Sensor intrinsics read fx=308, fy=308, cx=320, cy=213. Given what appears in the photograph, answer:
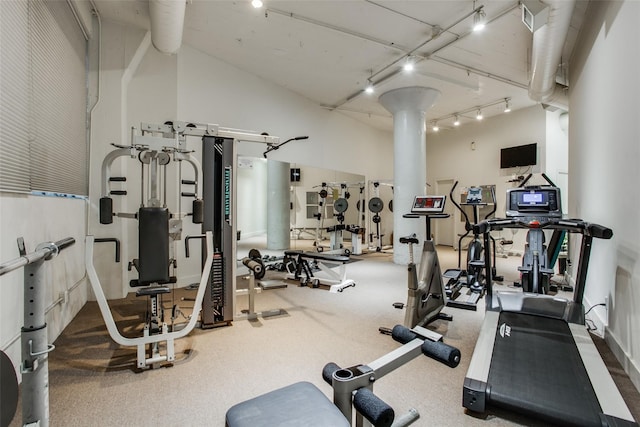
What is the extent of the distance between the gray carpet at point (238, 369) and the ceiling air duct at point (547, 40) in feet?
10.3

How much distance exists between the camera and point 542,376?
6.29 ft

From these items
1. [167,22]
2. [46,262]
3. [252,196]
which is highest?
[167,22]

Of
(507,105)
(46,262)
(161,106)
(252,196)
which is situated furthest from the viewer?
(507,105)

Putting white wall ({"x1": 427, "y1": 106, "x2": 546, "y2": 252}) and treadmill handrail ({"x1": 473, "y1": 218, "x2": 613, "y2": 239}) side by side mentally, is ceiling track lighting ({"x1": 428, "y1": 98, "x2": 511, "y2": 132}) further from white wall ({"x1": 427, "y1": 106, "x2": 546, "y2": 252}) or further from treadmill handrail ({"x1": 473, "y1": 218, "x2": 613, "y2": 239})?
treadmill handrail ({"x1": 473, "y1": 218, "x2": 613, "y2": 239})

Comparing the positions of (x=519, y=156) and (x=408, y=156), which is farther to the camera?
(x=519, y=156)

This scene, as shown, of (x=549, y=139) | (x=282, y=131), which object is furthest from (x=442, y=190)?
(x=282, y=131)

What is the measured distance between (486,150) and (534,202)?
5840 millimetres

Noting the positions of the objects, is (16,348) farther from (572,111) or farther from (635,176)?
(572,111)

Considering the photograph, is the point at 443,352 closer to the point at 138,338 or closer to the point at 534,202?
the point at 138,338

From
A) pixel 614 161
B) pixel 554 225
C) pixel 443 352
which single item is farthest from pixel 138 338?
pixel 614 161

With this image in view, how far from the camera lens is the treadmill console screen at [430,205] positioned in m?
3.23

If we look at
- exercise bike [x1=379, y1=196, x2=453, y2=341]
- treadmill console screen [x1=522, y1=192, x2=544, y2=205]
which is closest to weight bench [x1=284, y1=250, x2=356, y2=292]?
exercise bike [x1=379, y1=196, x2=453, y2=341]

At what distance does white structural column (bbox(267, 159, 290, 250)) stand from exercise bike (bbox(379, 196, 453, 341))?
13.0 ft

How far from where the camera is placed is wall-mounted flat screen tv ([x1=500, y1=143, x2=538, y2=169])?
24.2 ft
